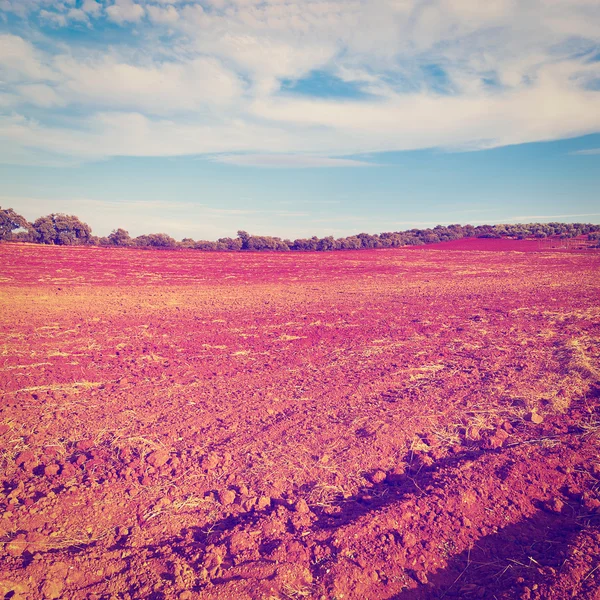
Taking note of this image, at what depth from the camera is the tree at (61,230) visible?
54781 mm

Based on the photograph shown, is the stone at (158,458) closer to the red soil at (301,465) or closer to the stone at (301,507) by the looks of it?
the red soil at (301,465)

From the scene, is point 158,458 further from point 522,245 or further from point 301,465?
point 522,245

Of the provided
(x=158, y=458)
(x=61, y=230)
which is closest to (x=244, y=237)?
(x=61, y=230)

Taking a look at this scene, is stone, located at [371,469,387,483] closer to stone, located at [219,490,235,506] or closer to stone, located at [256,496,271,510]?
stone, located at [256,496,271,510]

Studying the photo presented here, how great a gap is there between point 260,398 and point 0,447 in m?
3.22

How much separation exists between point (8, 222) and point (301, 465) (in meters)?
62.0

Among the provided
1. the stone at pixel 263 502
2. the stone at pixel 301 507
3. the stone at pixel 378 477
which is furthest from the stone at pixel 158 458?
the stone at pixel 378 477

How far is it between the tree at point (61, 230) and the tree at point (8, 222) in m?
2.36

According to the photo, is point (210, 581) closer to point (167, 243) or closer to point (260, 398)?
point (260, 398)

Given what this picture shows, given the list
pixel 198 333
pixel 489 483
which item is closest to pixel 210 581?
pixel 489 483

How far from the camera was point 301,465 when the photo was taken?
4.22 m

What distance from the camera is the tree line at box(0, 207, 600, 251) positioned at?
179 feet

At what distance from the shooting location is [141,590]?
270 centimetres

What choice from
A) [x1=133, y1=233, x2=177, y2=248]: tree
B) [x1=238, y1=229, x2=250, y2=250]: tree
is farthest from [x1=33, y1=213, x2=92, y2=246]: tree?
[x1=238, y1=229, x2=250, y2=250]: tree
